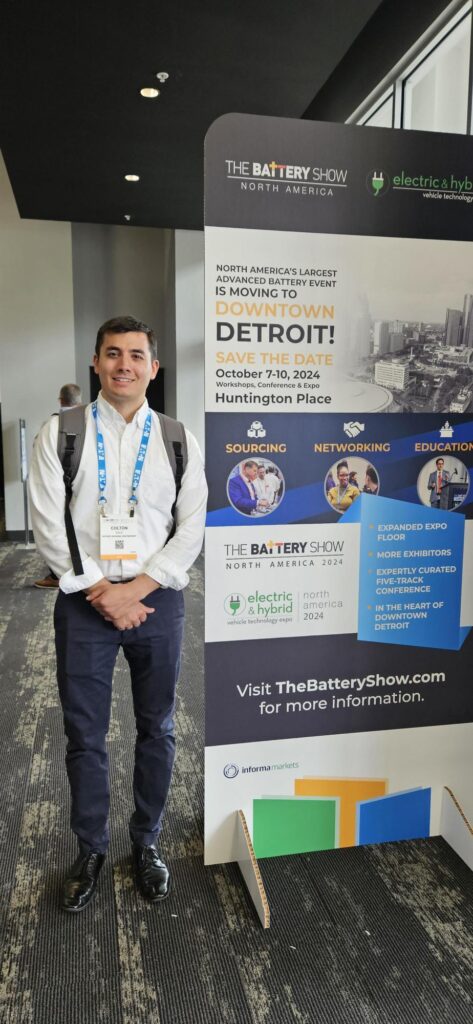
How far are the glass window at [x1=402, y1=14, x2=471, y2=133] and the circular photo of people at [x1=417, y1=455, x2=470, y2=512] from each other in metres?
2.19

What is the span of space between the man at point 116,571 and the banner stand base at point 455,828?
1003mm

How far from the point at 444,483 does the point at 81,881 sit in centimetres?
170

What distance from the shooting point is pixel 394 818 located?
2408 mm

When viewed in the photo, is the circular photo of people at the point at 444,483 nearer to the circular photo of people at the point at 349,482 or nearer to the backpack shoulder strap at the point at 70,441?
Result: the circular photo of people at the point at 349,482

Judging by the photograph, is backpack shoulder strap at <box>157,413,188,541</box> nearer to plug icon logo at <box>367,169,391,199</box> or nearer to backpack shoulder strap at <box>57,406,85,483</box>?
backpack shoulder strap at <box>57,406,85,483</box>

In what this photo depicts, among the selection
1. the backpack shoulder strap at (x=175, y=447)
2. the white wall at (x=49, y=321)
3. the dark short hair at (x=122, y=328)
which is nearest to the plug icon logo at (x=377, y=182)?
the dark short hair at (x=122, y=328)

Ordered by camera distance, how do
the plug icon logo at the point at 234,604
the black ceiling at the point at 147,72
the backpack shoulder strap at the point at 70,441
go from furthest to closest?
the black ceiling at the point at 147,72 < the plug icon logo at the point at 234,604 < the backpack shoulder strap at the point at 70,441

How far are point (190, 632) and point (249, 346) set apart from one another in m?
2.92

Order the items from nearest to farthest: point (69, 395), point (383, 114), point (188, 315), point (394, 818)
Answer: point (394, 818) → point (383, 114) → point (69, 395) → point (188, 315)

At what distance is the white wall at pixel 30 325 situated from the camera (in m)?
7.43

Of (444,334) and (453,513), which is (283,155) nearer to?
(444,334)

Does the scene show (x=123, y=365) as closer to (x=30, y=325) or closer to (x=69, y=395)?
(x=69, y=395)

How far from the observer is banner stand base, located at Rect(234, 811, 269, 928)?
1.98 m

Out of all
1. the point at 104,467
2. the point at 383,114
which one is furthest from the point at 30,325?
the point at 104,467
